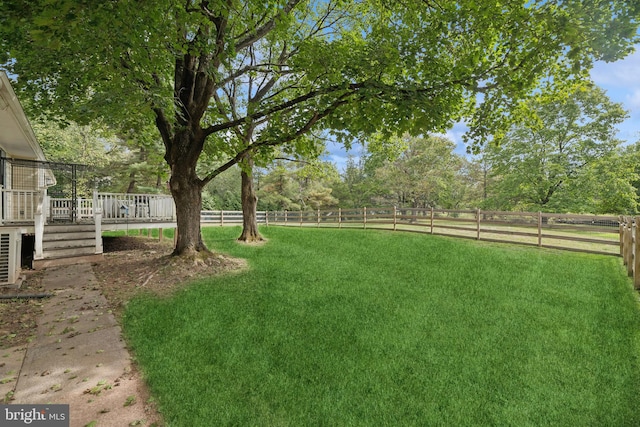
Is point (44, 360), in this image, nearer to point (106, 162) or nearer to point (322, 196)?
point (106, 162)

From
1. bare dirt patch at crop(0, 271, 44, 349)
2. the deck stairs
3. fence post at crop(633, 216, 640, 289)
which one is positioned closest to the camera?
bare dirt patch at crop(0, 271, 44, 349)

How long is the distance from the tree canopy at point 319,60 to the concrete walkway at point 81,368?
3.62 metres

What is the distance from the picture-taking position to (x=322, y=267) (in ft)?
25.7

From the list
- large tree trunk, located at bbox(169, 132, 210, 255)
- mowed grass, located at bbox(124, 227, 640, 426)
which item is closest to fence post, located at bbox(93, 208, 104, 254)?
large tree trunk, located at bbox(169, 132, 210, 255)

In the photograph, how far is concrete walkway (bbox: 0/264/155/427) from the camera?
2693 millimetres

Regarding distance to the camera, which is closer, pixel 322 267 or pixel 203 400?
pixel 203 400

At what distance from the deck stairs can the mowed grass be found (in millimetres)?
4844

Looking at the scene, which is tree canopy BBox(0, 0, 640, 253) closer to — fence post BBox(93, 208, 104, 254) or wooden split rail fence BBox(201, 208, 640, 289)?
fence post BBox(93, 208, 104, 254)

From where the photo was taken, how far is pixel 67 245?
28.7 ft

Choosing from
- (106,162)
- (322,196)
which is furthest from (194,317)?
(322,196)

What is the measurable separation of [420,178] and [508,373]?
82.7 feet
